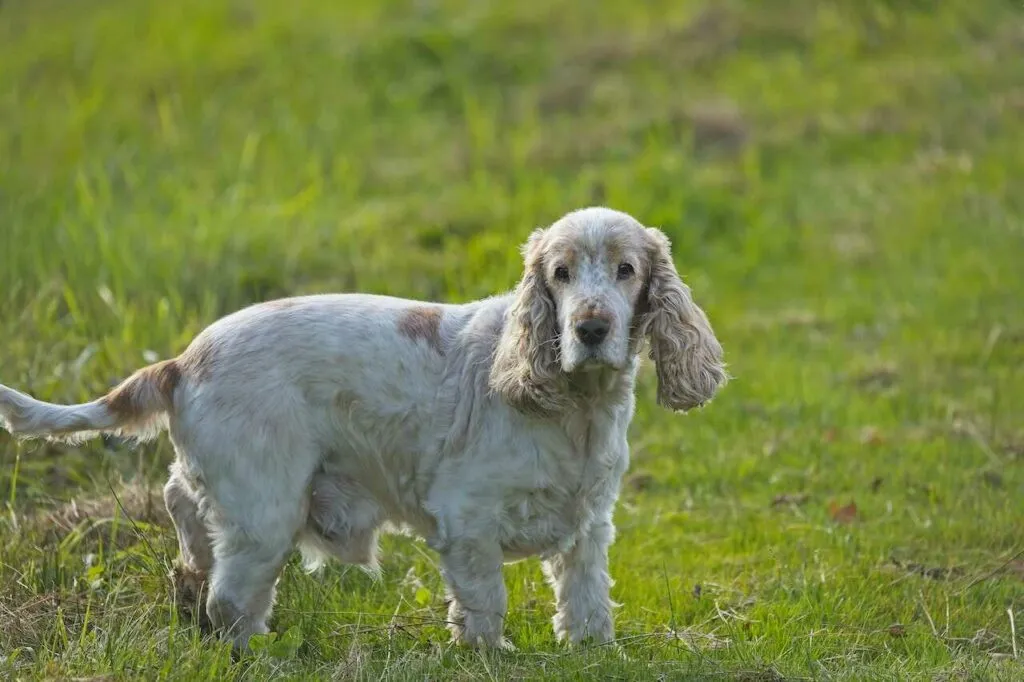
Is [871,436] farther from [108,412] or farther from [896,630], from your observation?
[108,412]

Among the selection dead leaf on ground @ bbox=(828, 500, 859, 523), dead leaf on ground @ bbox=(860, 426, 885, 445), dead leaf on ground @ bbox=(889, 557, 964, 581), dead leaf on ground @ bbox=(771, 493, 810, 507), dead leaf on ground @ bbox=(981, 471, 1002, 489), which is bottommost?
dead leaf on ground @ bbox=(860, 426, 885, 445)

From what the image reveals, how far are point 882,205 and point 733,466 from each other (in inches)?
217

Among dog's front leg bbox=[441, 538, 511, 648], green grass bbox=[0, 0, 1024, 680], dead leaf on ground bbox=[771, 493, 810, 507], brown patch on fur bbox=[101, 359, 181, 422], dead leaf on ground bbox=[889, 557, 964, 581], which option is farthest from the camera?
dead leaf on ground bbox=[771, 493, 810, 507]

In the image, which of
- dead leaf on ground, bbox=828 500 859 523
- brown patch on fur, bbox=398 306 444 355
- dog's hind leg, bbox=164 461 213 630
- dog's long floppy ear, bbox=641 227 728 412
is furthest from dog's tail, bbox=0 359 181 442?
dead leaf on ground, bbox=828 500 859 523

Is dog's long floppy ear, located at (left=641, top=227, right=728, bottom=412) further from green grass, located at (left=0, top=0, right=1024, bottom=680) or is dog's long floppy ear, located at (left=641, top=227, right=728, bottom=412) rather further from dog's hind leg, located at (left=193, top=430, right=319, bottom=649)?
dog's hind leg, located at (left=193, top=430, right=319, bottom=649)

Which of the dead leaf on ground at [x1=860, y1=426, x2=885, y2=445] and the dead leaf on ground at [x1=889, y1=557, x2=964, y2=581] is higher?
the dead leaf on ground at [x1=889, y1=557, x2=964, y2=581]

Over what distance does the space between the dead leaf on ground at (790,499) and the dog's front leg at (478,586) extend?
2518mm

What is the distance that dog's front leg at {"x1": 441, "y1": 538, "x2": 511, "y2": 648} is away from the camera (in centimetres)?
563

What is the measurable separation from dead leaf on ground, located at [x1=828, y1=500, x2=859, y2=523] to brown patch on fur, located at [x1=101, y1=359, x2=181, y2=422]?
11.2ft

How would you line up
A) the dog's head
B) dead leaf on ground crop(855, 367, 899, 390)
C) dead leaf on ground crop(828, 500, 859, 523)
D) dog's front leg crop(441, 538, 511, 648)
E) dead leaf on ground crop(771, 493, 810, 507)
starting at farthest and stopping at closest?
1. dead leaf on ground crop(855, 367, 899, 390)
2. dead leaf on ground crop(771, 493, 810, 507)
3. dead leaf on ground crop(828, 500, 859, 523)
4. dog's front leg crop(441, 538, 511, 648)
5. the dog's head

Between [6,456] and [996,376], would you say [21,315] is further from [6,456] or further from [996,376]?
[996,376]

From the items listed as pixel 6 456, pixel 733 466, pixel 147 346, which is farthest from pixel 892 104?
pixel 6 456

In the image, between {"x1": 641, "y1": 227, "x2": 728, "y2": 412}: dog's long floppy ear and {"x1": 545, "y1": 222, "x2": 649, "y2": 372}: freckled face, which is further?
{"x1": 641, "y1": 227, "x2": 728, "y2": 412}: dog's long floppy ear

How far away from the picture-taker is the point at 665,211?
485 inches
